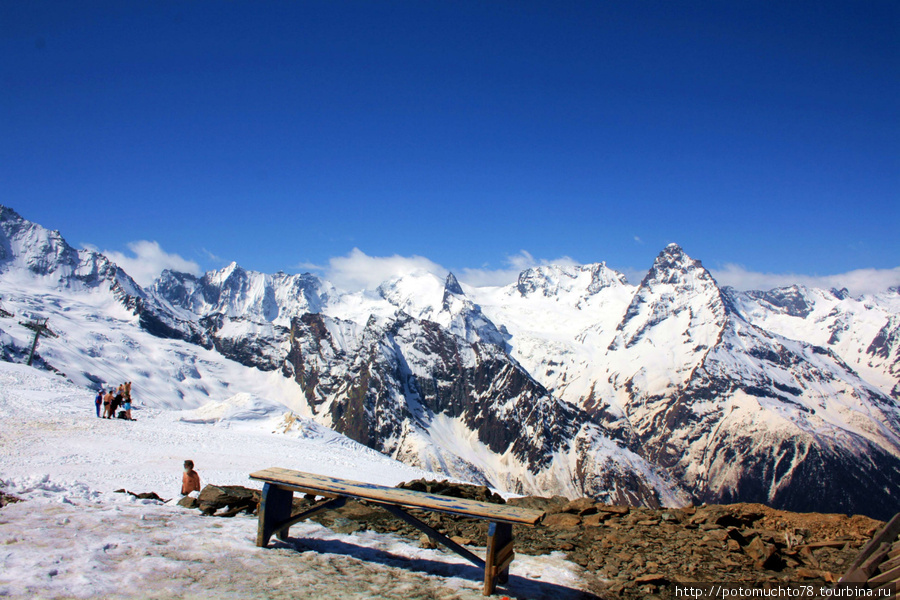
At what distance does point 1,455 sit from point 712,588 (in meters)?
19.0

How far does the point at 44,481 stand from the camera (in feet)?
38.4

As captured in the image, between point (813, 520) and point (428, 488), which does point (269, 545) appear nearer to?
point (428, 488)

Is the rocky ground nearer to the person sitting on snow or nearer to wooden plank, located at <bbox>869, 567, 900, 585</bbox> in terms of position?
the person sitting on snow

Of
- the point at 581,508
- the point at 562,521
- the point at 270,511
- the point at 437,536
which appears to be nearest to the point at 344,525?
the point at 270,511

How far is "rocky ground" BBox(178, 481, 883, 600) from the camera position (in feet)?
31.4

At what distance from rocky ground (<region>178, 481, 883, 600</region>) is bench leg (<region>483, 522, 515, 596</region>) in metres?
1.72

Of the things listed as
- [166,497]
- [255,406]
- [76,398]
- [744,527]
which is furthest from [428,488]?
[255,406]

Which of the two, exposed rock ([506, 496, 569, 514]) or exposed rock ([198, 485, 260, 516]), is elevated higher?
exposed rock ([198, 485, 260, 516])

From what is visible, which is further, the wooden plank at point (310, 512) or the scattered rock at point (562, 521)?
the scattered rock at point (562, 521)

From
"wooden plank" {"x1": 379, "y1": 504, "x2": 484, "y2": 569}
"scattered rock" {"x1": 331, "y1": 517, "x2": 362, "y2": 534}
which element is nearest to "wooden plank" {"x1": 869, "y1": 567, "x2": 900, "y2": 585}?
"wooden plank" {"x1": 379, "y1": 504, "x2": 484, "y2": 569}

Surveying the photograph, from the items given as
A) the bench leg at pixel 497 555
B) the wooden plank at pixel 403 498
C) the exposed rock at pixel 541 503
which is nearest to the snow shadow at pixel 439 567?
the bench leg at pixel 497 555

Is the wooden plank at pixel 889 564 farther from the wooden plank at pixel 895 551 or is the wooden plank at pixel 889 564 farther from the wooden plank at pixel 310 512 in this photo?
the wooden plank at pixel 310 512

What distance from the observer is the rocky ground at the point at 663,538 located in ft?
31.4

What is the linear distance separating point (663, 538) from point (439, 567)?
520 cm
